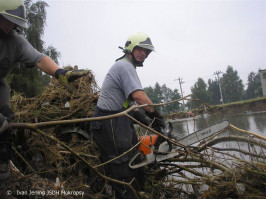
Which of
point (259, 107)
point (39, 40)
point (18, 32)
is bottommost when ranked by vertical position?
point (259, 107)

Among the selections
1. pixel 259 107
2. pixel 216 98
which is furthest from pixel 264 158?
pixel 216 98

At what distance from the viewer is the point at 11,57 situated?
214cm

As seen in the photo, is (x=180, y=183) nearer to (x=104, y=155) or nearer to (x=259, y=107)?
(x=104, y=155)

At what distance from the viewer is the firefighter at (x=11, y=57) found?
1.88 meters

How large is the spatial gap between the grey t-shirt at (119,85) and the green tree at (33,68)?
14.4 metres

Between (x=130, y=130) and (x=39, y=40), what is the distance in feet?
55.8

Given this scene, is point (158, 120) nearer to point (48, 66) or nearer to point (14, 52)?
point (48, 66)

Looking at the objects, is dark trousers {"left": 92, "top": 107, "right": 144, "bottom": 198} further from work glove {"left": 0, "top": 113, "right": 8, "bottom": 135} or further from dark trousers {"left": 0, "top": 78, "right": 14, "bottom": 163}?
work glove {"left": 0, "top": 113, "right": 8, "bottom": 135}

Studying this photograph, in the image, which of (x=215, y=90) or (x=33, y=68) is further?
(x=215, y=90)

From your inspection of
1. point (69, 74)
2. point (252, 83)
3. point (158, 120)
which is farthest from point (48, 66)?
point (252, 83)

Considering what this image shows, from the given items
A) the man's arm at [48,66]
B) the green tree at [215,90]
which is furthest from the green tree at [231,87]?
the man's arm at [48,66]

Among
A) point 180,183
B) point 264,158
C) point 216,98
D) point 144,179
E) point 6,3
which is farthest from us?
point 216,98

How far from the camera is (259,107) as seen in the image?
997 inches

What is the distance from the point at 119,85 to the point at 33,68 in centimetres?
1570
